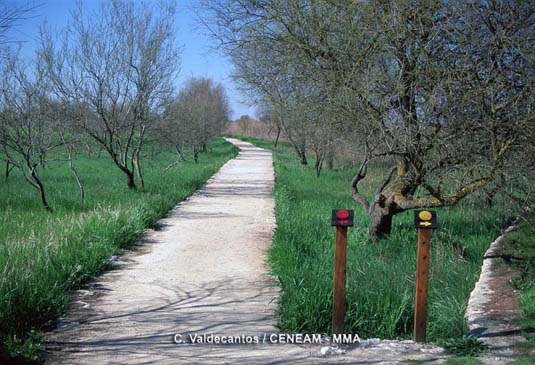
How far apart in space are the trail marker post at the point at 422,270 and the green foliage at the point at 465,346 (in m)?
0.25

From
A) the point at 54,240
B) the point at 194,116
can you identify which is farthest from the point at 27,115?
the point at 194,116

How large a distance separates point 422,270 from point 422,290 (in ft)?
0.56

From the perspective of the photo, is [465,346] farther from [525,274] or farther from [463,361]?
[525,274]

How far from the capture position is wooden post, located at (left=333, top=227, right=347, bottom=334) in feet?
15.5

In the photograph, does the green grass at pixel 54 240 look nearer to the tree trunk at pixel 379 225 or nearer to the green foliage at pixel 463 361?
the green foliage at pixel 463 361

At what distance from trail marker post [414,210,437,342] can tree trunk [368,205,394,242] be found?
12.6 ft

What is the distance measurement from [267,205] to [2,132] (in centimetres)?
623

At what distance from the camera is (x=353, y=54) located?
24.3 ft

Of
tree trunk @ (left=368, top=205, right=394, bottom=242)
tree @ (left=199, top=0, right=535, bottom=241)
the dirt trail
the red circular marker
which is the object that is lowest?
the dirt trail

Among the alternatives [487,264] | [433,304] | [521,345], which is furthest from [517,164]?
[521,345]

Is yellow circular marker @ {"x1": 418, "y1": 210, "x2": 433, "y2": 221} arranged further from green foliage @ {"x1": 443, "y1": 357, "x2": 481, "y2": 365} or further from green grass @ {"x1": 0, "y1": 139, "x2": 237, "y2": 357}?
green grass @ {"x1": 0, "y1": 139, "x2": 237, "y2": 357}

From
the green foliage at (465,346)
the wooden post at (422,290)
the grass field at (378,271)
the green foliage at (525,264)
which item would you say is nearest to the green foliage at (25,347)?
the grass field at (378,271)

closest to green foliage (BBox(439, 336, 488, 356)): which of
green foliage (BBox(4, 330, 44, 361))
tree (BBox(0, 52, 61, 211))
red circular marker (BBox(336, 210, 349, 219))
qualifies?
red circular marker (BBox(336, 210, 349, 219))

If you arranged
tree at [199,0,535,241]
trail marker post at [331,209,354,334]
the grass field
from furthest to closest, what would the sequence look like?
tree at [199,0,535,241] < the grass field < trail marker post at [331,209,354,334]
